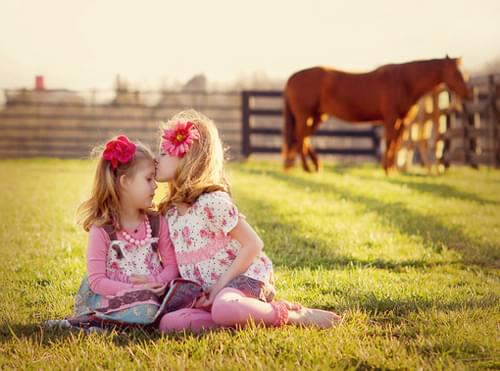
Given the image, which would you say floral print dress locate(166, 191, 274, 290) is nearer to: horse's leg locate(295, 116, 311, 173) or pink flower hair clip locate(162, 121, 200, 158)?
pink flower hair clip locate(162, 121, 200, 158)

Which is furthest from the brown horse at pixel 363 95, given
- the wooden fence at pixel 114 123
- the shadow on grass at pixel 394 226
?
the wooden fence at pixel 114 123

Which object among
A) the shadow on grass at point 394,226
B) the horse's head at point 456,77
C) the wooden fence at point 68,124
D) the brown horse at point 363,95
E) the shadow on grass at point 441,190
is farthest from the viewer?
the wooden fence at point 68,124

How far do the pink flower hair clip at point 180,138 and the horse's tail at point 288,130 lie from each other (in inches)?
335

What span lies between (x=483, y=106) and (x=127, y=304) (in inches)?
457

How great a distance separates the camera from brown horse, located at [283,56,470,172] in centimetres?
1080

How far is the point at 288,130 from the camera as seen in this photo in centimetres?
1180

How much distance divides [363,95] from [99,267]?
8828 millimetres

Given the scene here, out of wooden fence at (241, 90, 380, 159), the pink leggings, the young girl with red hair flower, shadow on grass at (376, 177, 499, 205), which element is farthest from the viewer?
wooden fence at (241, 90, 380, 159)

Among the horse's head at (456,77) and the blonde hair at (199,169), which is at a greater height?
the horse's head at (456,77)

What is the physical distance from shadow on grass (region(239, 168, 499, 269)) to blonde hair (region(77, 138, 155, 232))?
1.38 metres

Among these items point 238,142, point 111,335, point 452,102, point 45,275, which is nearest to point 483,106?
point 452,102

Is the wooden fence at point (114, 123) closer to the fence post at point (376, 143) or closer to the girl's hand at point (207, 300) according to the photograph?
the fence post at point (376, 143)

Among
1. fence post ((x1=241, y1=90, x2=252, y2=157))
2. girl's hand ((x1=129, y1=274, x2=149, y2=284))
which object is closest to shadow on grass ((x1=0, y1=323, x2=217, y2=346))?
girl's hand ((x1=129, y1=274, x2=149, y2=284))

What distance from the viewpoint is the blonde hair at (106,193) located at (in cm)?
317
